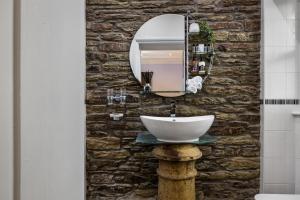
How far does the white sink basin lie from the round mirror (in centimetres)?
58

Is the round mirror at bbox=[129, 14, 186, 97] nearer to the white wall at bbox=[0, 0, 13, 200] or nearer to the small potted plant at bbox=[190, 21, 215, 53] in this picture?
the small potted plant at bbox=[190, 21, 215, 53]

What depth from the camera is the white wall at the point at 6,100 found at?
1.28 feet

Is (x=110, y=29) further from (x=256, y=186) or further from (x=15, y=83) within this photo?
(x=15, y=83)

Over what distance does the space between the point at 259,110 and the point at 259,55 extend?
566 mm

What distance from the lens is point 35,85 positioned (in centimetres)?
46

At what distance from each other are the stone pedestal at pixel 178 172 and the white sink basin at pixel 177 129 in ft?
0.24

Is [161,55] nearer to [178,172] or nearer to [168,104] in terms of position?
[168,104]

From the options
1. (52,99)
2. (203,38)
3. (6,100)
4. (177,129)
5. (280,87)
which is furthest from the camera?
(203,38)

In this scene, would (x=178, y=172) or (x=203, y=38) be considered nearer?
(x=178, y=172)

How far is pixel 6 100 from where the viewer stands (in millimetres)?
394

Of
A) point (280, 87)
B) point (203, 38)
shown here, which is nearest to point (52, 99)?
point (203, 38)

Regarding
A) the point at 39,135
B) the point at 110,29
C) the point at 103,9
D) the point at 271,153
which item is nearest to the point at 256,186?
the point at 271,153

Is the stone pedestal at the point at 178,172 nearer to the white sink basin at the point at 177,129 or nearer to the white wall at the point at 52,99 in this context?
the white sink basin at the point at 177,129

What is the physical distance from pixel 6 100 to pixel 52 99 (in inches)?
5.0
